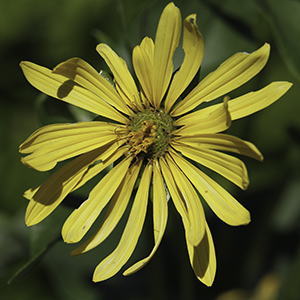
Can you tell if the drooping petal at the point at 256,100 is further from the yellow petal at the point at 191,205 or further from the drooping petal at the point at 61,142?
the drooping petal at the point at 61,142

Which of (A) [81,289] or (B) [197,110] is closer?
(B) [197,110]

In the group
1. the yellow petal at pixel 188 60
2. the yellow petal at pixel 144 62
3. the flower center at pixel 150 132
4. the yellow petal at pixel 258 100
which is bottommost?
the yellow petal at pixel 258 100

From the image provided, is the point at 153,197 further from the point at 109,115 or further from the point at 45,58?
the point at 45,58

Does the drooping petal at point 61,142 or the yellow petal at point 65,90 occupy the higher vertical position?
the yellow petal at point 65,90

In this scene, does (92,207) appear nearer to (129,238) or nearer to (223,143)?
(129,238)

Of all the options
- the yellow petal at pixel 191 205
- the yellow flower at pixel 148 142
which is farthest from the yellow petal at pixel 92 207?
the yellow petal at pixel 191 205

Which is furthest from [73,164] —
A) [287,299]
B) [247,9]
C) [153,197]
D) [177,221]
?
[287,299]

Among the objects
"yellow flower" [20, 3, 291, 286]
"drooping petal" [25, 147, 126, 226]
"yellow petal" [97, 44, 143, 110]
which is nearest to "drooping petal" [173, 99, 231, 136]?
"yellow flower" [20, 3, 291, 286]
